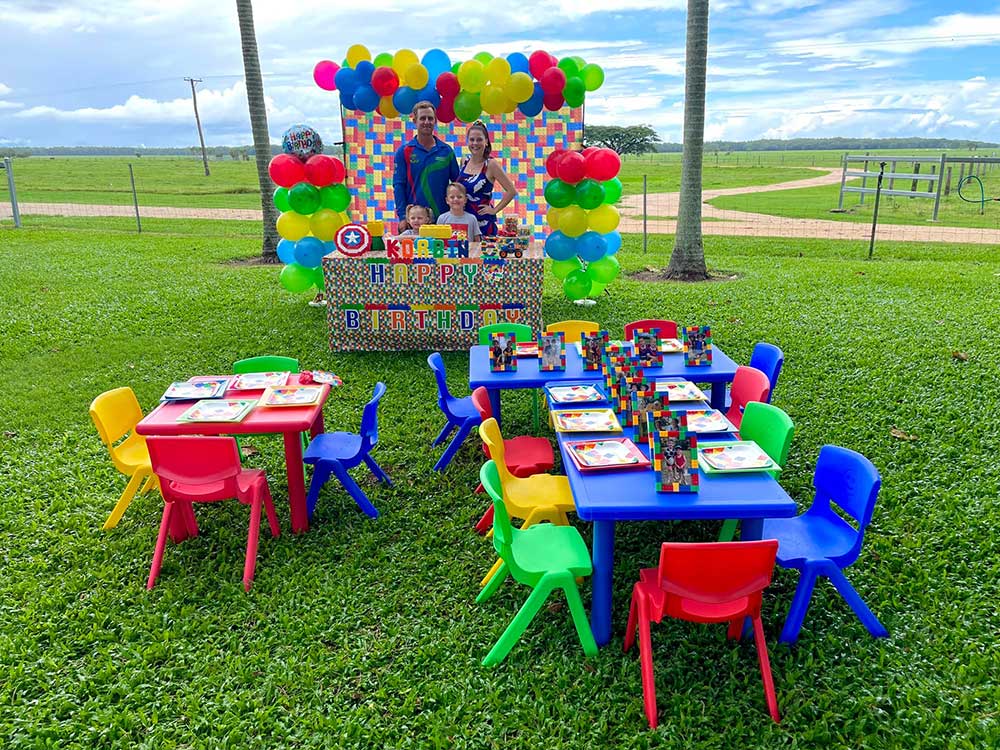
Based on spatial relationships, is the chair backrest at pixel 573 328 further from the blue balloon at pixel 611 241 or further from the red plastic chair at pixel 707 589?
the red plastic chair at pixel 707 589

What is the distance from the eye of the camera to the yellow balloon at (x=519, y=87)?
9141mm

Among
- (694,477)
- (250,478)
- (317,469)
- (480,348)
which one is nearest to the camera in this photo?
(694,477)

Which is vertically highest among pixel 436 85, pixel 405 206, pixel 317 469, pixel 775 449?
pixel 436 85

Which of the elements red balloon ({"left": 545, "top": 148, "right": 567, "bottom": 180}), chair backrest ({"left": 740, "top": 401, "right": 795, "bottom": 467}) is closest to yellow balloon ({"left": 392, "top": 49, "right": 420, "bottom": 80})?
red balloon ({"left": 545, "top": 148, "right": 567, "bottom": 180})

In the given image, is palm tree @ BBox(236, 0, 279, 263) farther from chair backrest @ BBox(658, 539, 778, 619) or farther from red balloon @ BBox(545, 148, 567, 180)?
chair backrest @ BBox(658, 539, 778, 619)

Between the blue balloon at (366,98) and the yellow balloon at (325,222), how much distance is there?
4.78 feet

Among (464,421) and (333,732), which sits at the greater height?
(464,421)

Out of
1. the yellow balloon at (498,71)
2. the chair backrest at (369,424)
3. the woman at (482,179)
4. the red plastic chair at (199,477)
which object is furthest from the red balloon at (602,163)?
the red plastic chair at (199,477)

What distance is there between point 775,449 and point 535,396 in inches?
101

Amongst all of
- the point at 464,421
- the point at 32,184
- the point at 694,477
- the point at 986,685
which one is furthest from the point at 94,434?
the point at 32,184

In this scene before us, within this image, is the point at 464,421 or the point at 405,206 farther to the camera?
the point at 405,206

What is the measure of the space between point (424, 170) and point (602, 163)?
2.23 meters

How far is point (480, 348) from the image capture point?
6273 mm

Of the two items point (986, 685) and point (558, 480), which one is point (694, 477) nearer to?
point (558, 480)
